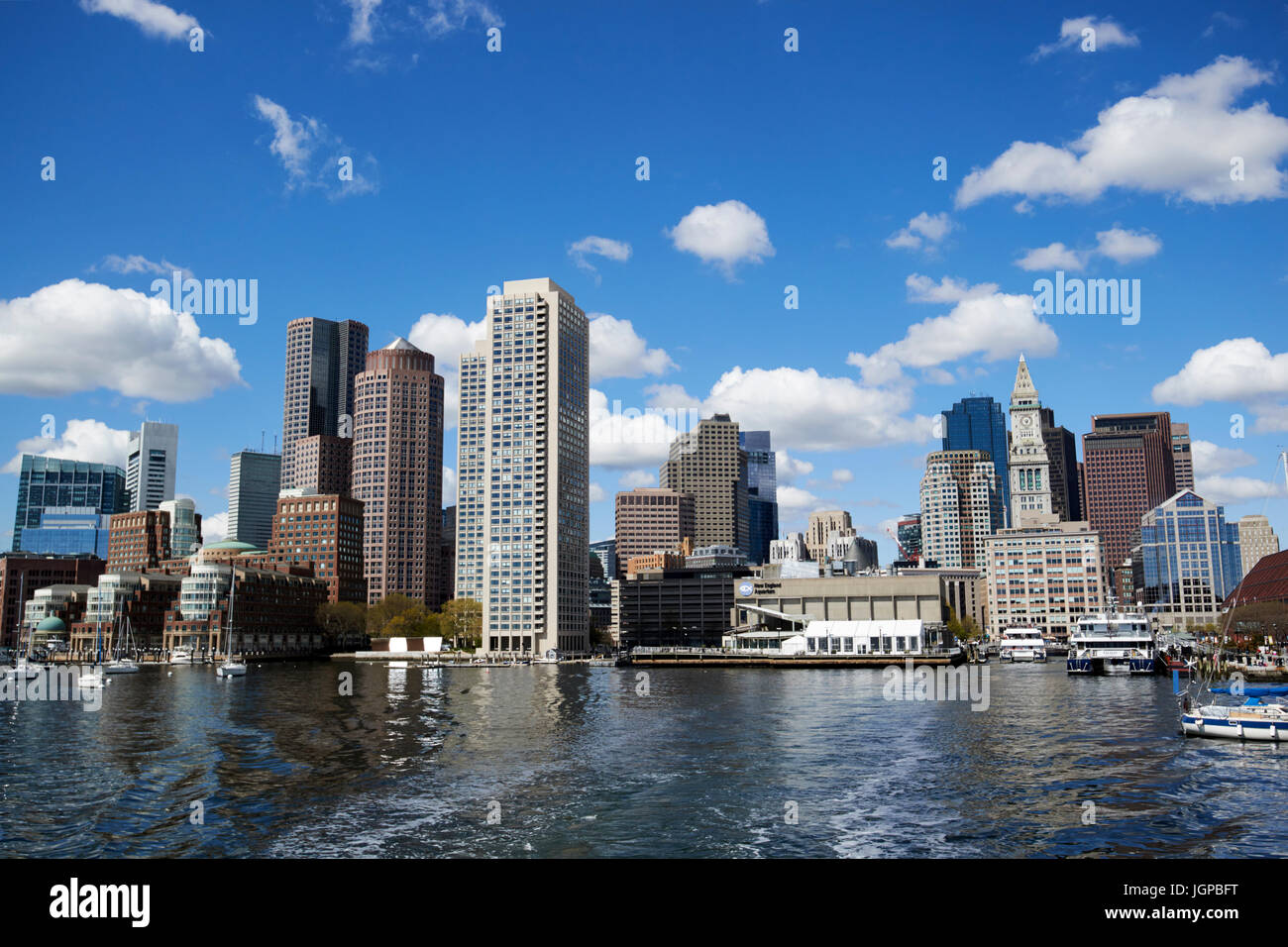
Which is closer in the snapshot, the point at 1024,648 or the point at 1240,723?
the point at 1240,723

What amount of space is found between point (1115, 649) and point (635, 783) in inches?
4440

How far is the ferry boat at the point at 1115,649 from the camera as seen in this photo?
12306 centimetres

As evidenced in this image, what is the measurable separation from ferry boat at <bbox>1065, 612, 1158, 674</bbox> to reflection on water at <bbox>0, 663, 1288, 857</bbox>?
55244 millimetres

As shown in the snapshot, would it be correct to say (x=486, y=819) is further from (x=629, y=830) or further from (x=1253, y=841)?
(x=1253, y=841)

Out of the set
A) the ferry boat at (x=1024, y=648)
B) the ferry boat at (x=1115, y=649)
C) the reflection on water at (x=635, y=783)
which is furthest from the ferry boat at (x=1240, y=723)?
the ferry boat at (x=1024, y=648)

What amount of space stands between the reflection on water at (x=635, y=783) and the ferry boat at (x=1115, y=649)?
5524 cm

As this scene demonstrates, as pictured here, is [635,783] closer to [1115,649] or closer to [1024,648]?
[1115,649]

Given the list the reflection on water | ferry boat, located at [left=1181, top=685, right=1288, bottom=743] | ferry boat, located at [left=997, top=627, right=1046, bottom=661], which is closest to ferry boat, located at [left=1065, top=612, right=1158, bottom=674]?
ferry boat, located at [left=997, top=627, right=1046, bottom=661]

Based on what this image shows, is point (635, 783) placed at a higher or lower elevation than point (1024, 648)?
higher

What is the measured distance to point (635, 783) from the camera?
3853cm

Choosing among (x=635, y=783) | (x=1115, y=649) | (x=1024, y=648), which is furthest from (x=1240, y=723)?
(x=1024, y=648)
